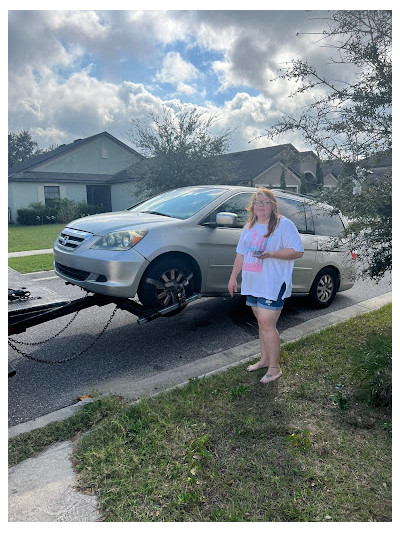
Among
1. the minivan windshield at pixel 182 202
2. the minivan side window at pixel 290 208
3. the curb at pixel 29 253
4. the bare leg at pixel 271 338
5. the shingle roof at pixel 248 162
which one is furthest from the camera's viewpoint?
the shingle roof at pixel 248 162

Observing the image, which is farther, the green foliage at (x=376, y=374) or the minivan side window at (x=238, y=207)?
the minivan side window at (x=238, y=207)

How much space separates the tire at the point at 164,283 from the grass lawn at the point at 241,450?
934 millimetres

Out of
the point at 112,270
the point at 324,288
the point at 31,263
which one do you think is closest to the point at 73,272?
the point at 112,270

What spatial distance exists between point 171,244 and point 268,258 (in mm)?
1130

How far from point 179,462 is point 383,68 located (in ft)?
11.5

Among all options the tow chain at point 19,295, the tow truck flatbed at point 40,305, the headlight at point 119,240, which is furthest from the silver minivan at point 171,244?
the tow chain at point 19,295

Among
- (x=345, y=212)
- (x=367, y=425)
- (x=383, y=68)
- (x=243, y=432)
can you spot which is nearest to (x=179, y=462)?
(x=243, y=432)

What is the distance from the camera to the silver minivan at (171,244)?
13.2 feet

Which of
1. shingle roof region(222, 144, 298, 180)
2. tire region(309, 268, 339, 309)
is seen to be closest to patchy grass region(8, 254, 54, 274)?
tire region(309, 268, 339, 309)

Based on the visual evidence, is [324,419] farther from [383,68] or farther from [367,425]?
[383,68]

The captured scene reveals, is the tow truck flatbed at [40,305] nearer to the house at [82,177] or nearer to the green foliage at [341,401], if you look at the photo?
the green foliage at [341,401]

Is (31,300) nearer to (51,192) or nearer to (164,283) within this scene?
(164,283)

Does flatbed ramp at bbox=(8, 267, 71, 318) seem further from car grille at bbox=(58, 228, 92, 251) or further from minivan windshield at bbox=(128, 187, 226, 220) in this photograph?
minivan windshield at bbox=(128, 187, 226, 220)

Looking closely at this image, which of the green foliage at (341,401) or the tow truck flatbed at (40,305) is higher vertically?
the tow truck flatbed at (40,305)
